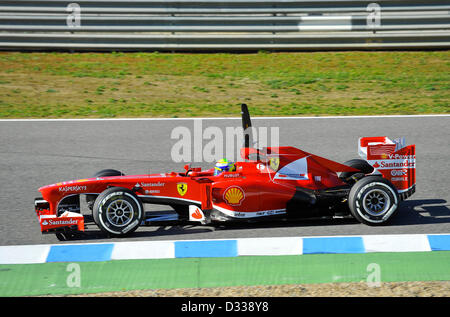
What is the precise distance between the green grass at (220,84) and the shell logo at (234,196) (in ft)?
16.9

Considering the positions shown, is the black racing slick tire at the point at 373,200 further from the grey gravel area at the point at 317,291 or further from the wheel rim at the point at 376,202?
the grey gravel area at the point at 317,291

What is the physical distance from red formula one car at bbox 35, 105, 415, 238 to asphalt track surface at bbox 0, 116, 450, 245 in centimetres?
16

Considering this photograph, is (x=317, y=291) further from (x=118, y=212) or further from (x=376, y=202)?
(x=118, y=212)

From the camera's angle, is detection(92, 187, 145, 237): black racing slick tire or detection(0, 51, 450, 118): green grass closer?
detection(92, 187, 145, 237): black racing slick tire

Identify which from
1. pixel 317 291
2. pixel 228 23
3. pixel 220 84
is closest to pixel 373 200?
pixel 317 291

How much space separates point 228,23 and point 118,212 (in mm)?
8964

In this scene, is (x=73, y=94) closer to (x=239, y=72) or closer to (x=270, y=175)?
(x=239, y=72)

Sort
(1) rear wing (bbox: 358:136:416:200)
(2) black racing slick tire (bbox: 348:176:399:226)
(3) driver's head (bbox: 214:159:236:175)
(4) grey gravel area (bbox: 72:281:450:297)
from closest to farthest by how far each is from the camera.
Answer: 1. (4) grey gravel area (bbox: 72:281:450:297)
2. (2) black racing slick tire (bbox: 348:176:399:226)
3. (3) driver's head (bbox: 214:159:236:175)
4. (1) rear wing (bbox: 358:136:416:200)

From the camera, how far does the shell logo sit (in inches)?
252

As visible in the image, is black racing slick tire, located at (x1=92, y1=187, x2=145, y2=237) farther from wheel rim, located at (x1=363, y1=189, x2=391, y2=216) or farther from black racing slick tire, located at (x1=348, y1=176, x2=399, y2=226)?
wheel rim, located at (x1=363, y1=189, x2=391, y2=216)

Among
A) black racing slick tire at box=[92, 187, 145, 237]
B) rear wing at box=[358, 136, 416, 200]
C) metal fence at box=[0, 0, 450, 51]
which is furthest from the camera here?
metal fence at box=[0, 0, 450, 51]

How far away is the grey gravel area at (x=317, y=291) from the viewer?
4.89 metres

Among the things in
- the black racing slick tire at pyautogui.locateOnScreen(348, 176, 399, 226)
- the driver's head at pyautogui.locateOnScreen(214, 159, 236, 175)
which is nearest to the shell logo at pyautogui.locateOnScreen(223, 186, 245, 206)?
the driver's head at pyautogui.locateOnScreen(214, 159, 236, 175)
